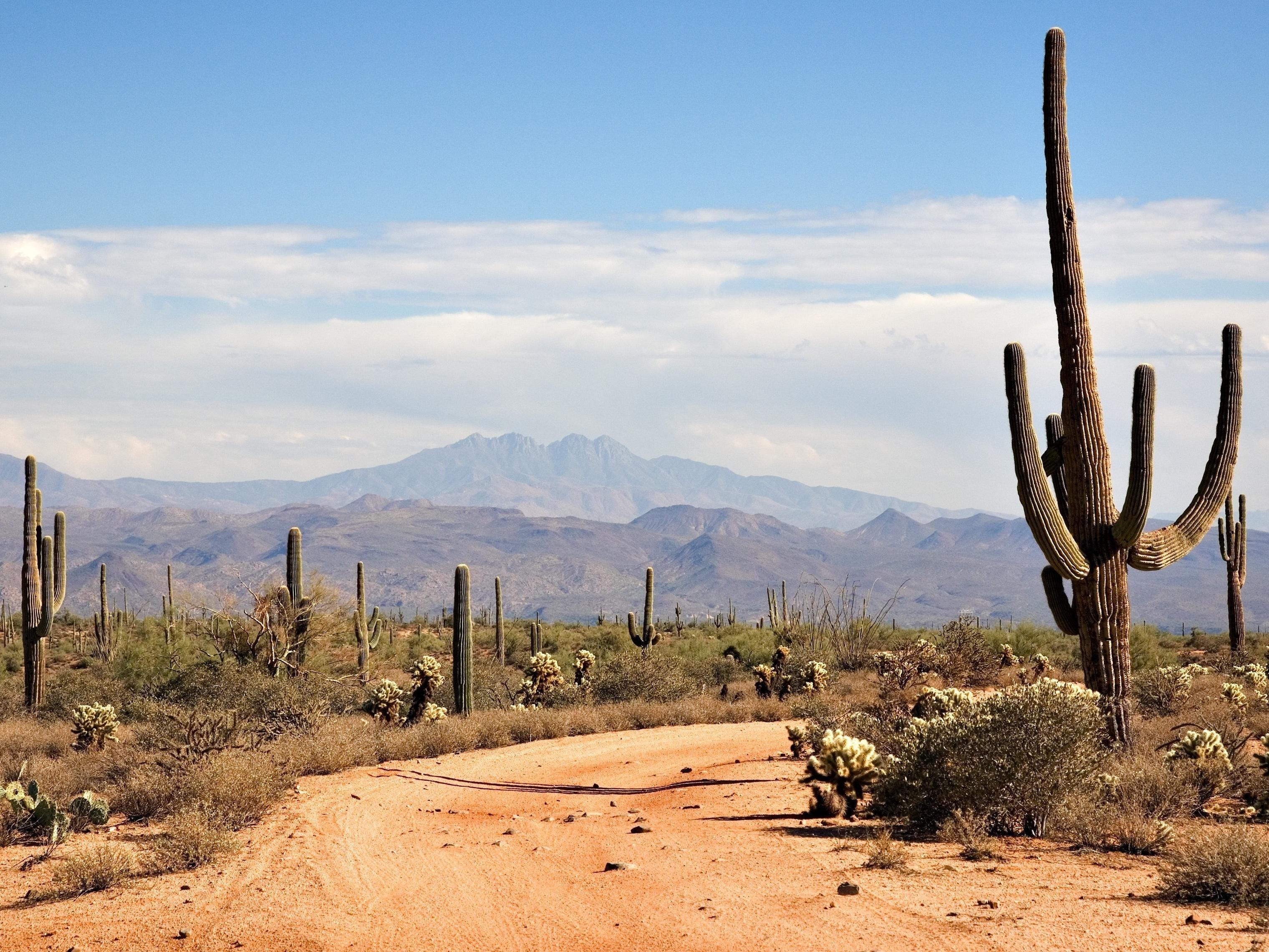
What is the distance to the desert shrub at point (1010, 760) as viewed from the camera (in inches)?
375

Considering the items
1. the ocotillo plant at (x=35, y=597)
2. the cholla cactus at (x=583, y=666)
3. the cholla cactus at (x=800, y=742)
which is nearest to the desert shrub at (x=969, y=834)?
the cholla cactus at (x=800, y=742)

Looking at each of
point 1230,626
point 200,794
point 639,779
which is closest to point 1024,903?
point 639,779

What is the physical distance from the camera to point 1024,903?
761 cm

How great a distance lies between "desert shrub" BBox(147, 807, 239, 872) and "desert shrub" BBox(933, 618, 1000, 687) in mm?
16231

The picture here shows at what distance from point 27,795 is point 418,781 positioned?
13.6ft

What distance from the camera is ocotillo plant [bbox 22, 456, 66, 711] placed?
21.7 m

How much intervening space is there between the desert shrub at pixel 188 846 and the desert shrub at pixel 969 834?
5911 mm

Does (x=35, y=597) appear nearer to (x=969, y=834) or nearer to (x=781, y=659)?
(x=781, y=659)

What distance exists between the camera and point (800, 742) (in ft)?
47.0

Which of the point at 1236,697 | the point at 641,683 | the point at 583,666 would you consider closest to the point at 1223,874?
the point at 1236,697

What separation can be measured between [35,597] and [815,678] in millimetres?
14527

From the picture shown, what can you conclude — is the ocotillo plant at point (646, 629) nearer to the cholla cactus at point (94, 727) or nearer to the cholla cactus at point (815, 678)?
the cholla cactus at point (815, 678)

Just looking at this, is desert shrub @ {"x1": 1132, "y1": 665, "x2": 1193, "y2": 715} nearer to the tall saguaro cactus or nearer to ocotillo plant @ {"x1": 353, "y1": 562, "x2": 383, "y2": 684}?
the tall saguaro cactus

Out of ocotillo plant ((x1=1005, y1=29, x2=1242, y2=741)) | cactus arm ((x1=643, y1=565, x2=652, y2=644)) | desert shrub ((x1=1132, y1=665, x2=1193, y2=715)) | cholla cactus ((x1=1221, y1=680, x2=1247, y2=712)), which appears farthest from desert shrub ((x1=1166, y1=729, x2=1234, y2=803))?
cactus arm ((x1=643, y1=565, x2=652, y2=644))
